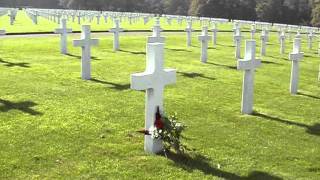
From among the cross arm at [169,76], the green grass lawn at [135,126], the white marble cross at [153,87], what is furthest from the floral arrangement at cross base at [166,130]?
the cross arm at [169,76]

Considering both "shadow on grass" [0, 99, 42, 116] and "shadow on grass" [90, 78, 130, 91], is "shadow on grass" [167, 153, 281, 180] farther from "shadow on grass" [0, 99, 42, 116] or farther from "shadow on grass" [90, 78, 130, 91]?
"shadow on grass" [90, 78, 130, 91]

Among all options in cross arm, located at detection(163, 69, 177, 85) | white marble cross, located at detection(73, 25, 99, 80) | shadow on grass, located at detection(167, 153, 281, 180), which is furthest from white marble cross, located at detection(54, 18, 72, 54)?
shadow on grass, located at detection(167, 153, 281, 180)

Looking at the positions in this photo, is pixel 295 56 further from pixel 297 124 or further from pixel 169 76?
pixel 169 76

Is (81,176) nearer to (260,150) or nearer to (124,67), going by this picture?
(260,150)

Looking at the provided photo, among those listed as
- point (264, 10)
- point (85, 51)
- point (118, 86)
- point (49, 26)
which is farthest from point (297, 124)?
point (264, 10)

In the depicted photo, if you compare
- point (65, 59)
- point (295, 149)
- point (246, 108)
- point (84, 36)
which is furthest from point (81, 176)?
point (65, 59)

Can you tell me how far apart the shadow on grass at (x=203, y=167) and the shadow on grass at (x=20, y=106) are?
340cm

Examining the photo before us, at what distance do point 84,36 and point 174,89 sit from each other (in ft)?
10.2

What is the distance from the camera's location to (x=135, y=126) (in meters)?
8.97

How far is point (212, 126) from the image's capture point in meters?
9.25

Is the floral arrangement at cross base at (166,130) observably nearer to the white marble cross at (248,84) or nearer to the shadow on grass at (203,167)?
the shadow on grass at (203,167)

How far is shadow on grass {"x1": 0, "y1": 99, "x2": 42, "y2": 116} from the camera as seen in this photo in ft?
31.6

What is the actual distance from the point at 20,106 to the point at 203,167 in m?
4.55

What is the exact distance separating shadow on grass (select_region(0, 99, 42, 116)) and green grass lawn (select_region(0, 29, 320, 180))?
19mm
